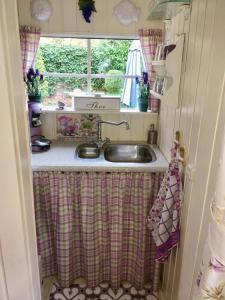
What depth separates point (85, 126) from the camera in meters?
2.22

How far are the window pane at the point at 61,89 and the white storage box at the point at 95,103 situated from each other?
0.61 ft

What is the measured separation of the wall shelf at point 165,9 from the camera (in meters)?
1.34

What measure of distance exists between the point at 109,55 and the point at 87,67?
217 millimetres

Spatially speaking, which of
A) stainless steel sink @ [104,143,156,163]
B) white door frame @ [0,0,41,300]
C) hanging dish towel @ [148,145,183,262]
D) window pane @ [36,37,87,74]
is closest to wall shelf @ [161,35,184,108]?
hanging dish towel @ [148,145,183,262]

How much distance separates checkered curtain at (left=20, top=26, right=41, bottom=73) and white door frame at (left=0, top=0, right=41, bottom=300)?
4.68ft

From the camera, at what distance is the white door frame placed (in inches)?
23.0

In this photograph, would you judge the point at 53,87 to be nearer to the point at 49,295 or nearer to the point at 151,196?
the point at 151,196

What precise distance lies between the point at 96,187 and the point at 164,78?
2.86ft

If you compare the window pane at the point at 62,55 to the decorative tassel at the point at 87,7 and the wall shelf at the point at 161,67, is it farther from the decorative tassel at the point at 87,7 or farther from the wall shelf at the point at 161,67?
the wall shelf at the point at 161,67

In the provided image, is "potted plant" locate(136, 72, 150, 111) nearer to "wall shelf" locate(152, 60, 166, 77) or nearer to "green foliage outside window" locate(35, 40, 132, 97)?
"green foliage outside window" locate(35, 40, 132, 97)

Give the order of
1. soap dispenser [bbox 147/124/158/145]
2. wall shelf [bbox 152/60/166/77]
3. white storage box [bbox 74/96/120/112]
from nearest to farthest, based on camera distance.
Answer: wall shelf [bbox 152/60/166/77], white storage box [bbox 74/96/120/112], soap dispenser [bbox 147/124/158/145]

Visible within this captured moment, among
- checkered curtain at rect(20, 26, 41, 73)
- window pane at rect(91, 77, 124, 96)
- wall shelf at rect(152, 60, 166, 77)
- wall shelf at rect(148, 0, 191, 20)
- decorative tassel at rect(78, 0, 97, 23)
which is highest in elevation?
decorative tassel at rect(78, 0, 97, 23)

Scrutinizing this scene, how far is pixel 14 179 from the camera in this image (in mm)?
656

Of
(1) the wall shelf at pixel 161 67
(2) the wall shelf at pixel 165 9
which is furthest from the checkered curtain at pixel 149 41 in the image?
(1) the wall shelf at pixel 161 67
